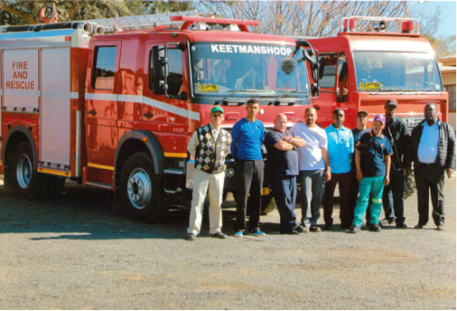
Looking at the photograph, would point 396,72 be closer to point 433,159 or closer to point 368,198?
point 433,159

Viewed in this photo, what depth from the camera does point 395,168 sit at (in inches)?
400

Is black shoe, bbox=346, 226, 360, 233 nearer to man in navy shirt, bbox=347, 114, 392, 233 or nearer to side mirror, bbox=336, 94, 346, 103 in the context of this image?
man in navy shirt, bbox=347, 114, 392, 233

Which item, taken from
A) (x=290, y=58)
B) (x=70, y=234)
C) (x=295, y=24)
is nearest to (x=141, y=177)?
(x=70, y=234)

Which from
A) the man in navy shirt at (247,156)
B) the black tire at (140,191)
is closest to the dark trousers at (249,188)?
the man in navy shirt at (247,156)

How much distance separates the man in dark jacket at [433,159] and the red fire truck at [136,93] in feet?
5.79

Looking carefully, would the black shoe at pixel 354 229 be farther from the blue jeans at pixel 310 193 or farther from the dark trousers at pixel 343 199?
the blue jeans at pixel 310 193

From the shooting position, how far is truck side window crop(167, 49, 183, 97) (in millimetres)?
9539

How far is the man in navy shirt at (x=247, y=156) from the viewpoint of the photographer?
916 centimetres

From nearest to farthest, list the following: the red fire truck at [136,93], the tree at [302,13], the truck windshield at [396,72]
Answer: the red fire truck at [136,93] → the truck windshield at [396,72] → the tree at [302,13]

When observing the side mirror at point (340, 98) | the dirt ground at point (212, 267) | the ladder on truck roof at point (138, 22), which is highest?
the ladder on truck roof at point (138, 22)

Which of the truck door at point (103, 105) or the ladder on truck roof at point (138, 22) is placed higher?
the ladder on truck roof at point (138, 22)

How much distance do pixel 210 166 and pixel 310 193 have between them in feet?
5.57

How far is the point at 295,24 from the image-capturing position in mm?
23953

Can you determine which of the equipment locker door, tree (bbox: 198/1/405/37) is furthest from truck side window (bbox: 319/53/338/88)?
tree (bbox: 198/1/405/37)
